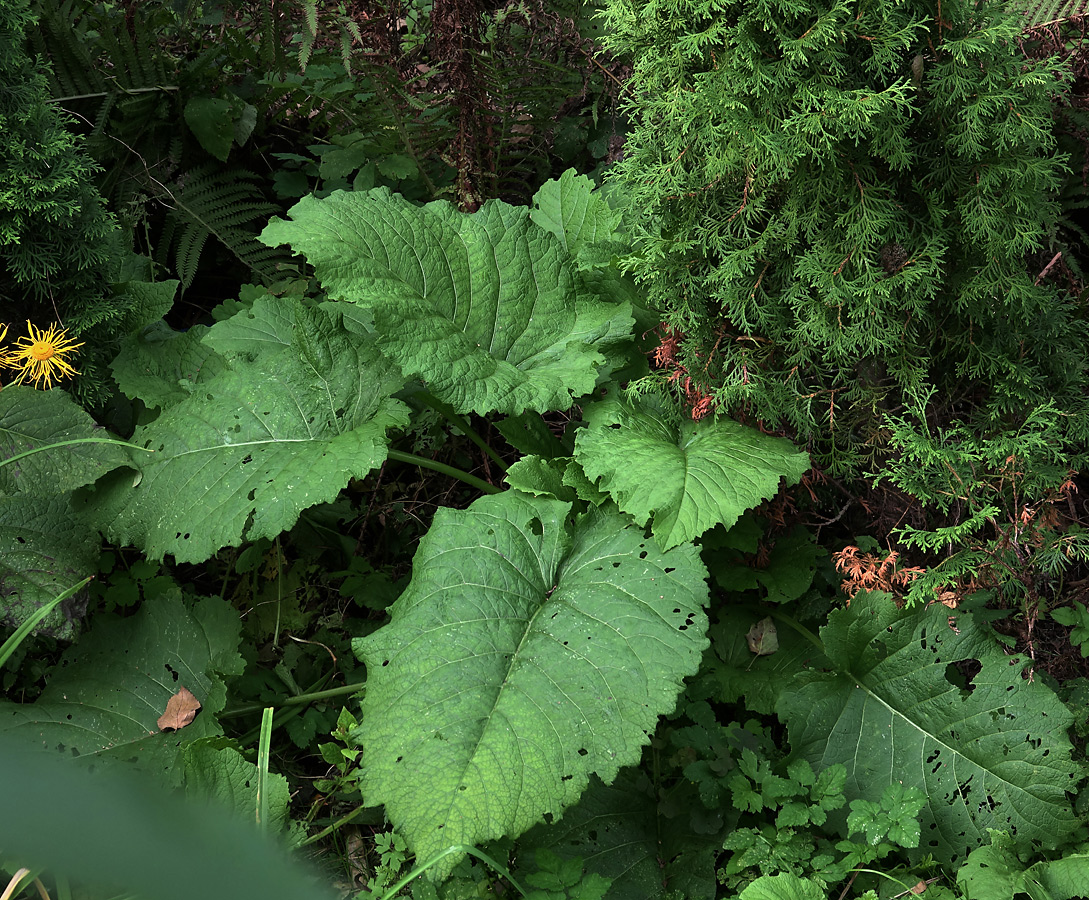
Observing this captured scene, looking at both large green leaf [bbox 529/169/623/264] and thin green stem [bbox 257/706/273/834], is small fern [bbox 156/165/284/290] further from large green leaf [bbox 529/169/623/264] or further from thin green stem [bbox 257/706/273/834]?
thin green stem [bbox 257/706/273/834]

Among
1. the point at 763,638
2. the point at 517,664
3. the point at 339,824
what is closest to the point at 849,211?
the point at 763,638

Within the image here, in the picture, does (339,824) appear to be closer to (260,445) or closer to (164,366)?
(260,445)

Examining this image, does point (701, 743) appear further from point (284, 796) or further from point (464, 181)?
point (464, 181)

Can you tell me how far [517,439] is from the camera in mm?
2609

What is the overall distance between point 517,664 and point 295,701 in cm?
85

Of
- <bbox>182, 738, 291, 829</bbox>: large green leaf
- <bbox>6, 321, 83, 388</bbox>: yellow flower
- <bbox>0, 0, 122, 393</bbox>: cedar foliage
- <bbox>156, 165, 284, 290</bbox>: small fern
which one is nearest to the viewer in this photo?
<bbox>182, 738, 291, 829</bbox>: large green leaf

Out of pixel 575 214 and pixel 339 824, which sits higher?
pixel 575 214

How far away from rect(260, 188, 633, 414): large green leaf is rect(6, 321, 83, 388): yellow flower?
65 centimetres

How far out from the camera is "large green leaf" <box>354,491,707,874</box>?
1.72 metres

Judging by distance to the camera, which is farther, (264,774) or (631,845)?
(631,845)

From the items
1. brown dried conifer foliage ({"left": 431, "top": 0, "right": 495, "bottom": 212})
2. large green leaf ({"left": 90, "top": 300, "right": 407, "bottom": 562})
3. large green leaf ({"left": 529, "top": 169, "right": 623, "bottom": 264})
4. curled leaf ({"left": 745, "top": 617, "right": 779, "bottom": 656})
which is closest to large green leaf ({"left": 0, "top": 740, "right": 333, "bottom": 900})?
large green leaf ({"left": 90, "top": 300, "right": 407, "bottom": 562})

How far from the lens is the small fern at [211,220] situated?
3.35 meters

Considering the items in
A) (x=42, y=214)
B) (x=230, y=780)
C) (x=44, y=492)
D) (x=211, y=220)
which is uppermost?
(x=42, y=214)

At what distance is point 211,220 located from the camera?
3.40 m
